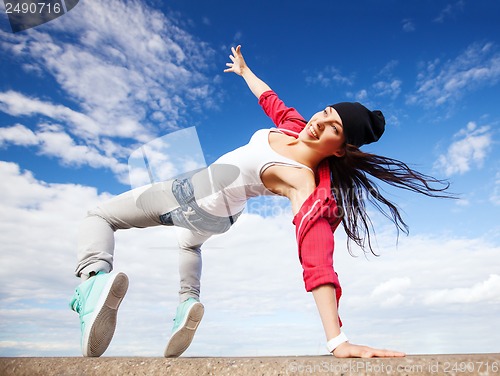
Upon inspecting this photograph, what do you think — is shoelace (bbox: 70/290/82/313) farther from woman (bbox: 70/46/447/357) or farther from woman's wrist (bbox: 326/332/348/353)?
woman's wrist (bbox: 326/332/348/353)

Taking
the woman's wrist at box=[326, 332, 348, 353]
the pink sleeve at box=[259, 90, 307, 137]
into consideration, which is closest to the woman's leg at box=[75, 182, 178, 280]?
the pink sleeve at box=[259, 90, 307, 137]

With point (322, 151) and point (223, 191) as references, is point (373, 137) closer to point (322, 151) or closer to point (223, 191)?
point (322, 151)

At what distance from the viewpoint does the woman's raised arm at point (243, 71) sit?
4.06m

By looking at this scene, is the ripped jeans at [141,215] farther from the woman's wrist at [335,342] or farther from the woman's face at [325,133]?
the woman's wrist at [335,342]

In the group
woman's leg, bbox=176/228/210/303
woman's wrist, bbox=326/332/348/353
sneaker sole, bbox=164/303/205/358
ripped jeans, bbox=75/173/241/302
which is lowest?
woman's wrist, bbox=326/332/348/353

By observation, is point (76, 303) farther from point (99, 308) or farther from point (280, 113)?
point (280, 113)

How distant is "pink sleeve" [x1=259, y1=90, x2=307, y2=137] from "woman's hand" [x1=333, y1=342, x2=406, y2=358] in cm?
165

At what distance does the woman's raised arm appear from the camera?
4.06 m

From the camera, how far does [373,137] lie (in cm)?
308

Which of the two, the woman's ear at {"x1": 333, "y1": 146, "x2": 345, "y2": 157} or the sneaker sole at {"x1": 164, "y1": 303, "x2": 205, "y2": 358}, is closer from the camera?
the woman's ear at {"x1": 333, "y1": 146, "x2": 345, "y2": 157}

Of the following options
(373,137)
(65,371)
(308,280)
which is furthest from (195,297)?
(373,137)

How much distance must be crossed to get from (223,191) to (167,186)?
0.42 meters

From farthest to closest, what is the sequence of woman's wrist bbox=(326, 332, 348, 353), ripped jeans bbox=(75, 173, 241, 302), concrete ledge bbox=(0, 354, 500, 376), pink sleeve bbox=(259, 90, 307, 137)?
1. pink sleeve bbox=(259, 90, 307, 137)
2. ripped jeans bbox=(75, 173, 241, 302)
3. woman's wrist bbox=(326, 332, 348, 353)
4. concrete ledge bbox=(0, 354, 500, 376)

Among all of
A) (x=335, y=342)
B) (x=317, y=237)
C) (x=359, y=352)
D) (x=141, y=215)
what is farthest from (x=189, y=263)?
(x=359, y=352)
